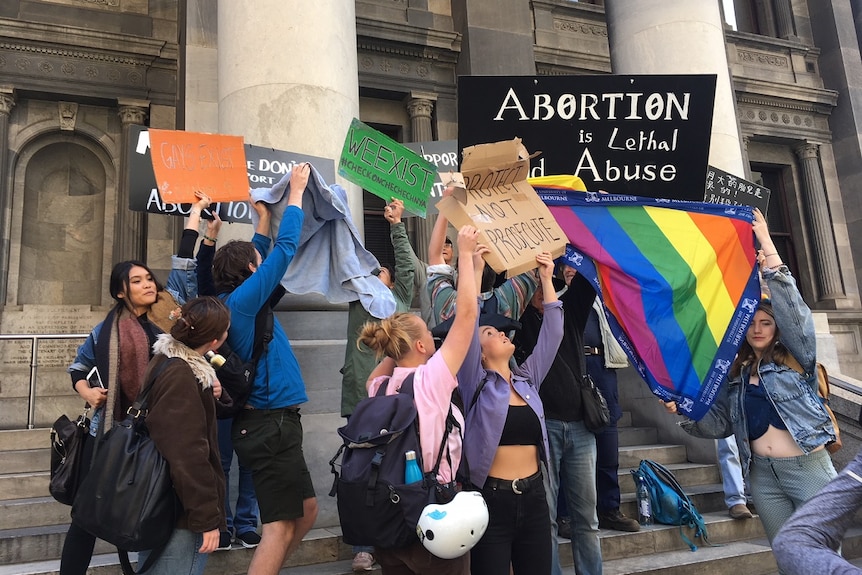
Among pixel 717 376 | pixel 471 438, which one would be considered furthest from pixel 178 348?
pixel 717 376

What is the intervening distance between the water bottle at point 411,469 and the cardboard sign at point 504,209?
102 centimetres

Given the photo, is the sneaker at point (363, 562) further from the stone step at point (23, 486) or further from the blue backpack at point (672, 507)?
the stone step at point (23, 486)

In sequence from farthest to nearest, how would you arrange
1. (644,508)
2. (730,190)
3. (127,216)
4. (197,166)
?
(127,216)
(730,190)
(644,508)
(197,166)

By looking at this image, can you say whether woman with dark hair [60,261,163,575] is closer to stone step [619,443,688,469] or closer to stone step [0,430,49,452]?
stone step [0,430,49,452]

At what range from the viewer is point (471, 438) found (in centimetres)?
320

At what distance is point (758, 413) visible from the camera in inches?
146

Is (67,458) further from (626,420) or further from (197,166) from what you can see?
(626,420)

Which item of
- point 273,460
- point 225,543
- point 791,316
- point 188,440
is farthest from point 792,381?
point 225,543

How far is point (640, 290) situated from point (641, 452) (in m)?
3.44

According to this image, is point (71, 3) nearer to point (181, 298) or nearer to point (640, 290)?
point (181, 298)

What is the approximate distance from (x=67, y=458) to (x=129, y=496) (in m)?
0.91

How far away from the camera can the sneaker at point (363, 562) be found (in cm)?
416

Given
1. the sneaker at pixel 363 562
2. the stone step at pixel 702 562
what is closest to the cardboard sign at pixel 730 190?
the stone step at pixel 702 562

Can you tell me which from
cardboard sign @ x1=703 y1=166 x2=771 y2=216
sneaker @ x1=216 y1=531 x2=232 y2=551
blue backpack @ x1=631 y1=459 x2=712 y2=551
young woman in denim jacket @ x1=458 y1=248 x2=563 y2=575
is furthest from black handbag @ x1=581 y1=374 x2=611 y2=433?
cardboard sign @ x1=703 y1=166 x2=771 y2=216
